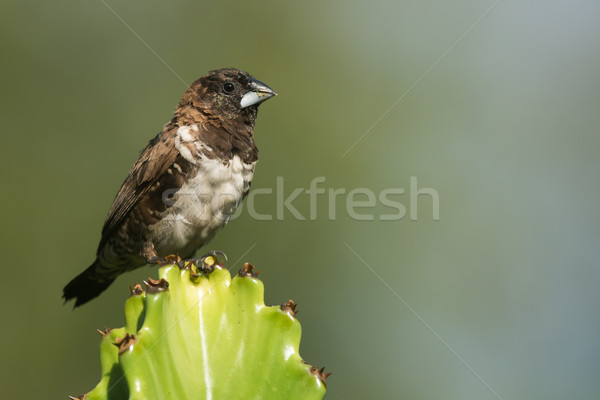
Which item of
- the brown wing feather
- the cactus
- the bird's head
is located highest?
the bird's head

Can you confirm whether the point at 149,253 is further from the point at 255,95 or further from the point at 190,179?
the point at 255,95

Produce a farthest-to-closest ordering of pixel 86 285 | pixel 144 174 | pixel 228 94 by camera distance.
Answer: pixel 86 285, pixel 228 94, pixel 144 174

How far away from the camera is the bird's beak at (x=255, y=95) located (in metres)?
4.57

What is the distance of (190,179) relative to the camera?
13.4ft

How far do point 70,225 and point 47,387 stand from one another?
1641 millimetres

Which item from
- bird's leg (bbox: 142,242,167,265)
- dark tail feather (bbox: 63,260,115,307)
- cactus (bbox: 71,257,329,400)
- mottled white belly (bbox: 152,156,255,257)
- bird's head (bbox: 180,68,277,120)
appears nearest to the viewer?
cactus (bbox: 71,257,329,400)

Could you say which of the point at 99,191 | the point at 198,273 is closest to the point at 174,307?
the point at 198,273

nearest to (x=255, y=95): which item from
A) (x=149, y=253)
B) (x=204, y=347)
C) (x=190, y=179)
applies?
(x=190, y=179)

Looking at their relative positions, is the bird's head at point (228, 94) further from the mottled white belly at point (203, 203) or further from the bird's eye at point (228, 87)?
the mottled white belly at point (203, 203)

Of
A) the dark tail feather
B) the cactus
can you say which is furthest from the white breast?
the cactus

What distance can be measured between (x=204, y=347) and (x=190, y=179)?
5.95ft

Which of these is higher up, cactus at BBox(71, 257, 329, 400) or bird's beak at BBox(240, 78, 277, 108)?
bird's beak at BBox(240, 78, 277, 108)

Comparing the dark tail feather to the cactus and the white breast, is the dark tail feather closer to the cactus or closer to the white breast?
the white breast

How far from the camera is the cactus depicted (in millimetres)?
2242
